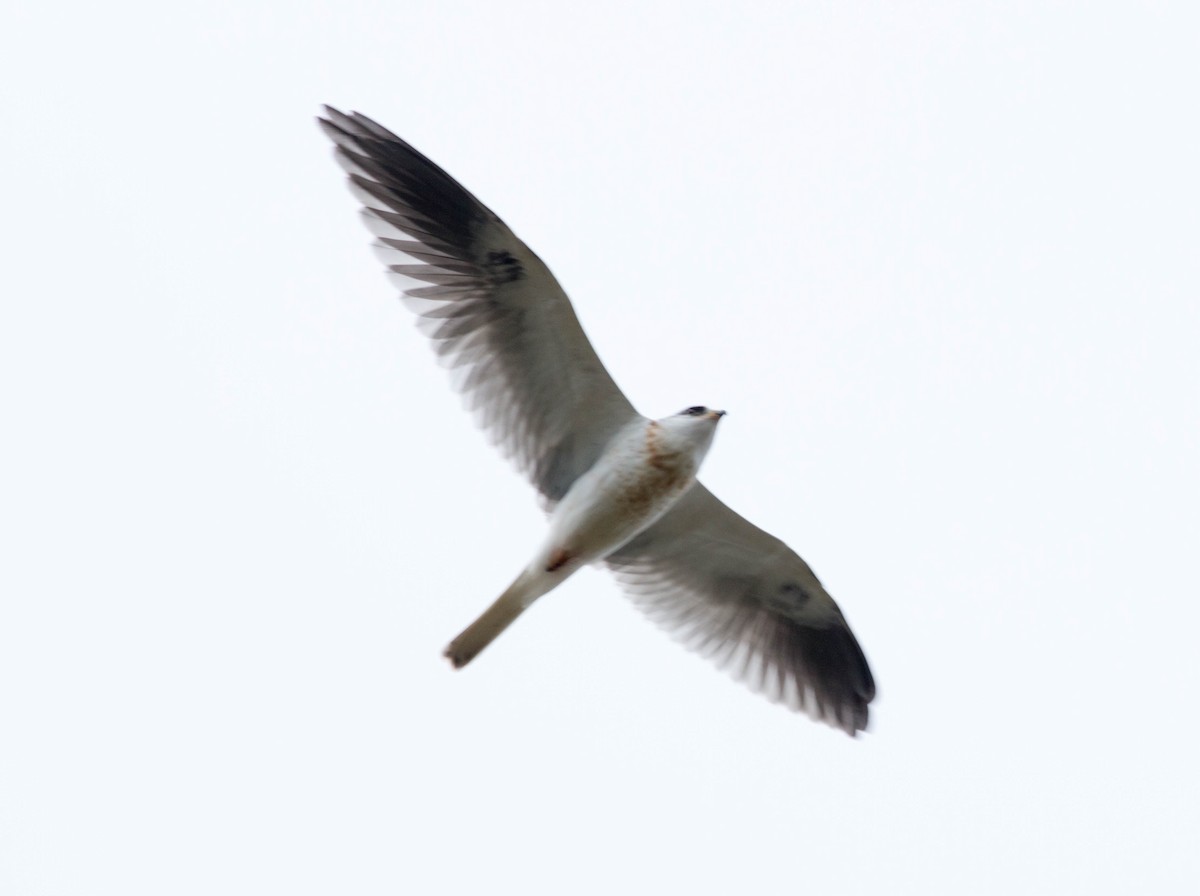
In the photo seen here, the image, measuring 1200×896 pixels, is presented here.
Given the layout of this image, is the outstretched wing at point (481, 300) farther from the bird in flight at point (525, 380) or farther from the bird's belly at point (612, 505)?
the bird's belly at point (612, 505)

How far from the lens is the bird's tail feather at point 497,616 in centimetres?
1031

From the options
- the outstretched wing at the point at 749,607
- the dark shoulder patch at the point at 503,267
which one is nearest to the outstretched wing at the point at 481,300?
the dark shoulder patch at the point at 503,267

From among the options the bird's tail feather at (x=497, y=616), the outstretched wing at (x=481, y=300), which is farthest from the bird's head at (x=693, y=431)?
the bird's tail feather at (x=497, y=616)

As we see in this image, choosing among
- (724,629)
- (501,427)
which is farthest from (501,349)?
(724,629)

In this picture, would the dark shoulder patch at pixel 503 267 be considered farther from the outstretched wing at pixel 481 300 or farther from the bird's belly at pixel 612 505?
the bird's belly at pixel 612 505

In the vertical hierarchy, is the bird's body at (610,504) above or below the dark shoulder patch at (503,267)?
below

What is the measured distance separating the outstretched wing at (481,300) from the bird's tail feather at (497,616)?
2.75 ft

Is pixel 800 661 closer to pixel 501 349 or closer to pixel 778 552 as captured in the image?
pixel 778 552

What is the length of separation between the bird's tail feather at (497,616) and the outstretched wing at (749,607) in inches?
44.1

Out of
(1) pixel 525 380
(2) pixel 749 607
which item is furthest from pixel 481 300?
(2) pixel 749 607

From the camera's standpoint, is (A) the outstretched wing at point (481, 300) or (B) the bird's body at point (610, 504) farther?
(A) the outstretched wing at point (481, 300)

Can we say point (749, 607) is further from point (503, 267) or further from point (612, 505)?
point (503, 267)

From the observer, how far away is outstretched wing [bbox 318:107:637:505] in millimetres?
10258

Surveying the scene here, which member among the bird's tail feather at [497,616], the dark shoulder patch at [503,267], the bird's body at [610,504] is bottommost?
the bird's tail feather at [497,616]
